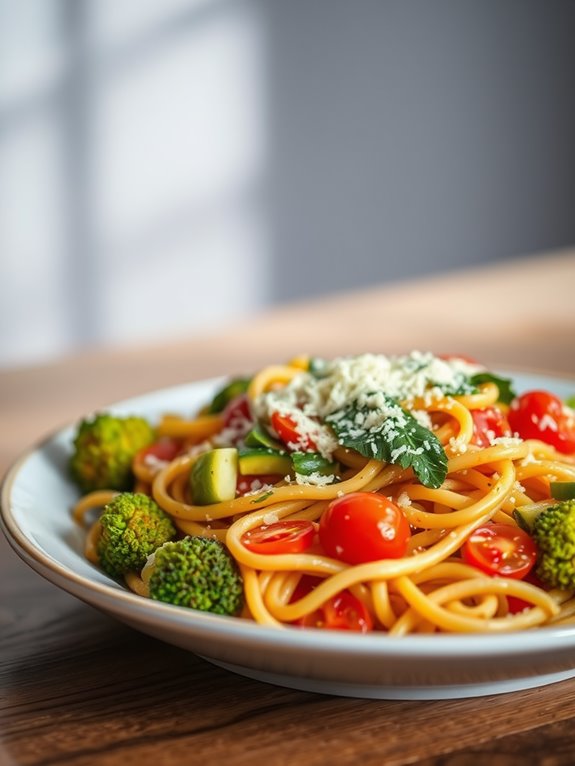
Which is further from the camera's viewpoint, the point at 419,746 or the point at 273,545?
the point at 273,545

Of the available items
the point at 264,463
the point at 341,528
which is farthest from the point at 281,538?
the point at 264,463

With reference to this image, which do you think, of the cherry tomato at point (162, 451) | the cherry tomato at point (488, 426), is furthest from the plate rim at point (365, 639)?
the cherry tomato at point (162, 451)

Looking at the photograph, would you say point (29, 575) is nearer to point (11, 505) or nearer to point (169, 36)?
point (11, 505)

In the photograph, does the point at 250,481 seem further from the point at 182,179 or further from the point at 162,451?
the point at 182,179

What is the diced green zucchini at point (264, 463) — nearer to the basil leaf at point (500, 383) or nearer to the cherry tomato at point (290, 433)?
the cherry tomato at point (290, 433)

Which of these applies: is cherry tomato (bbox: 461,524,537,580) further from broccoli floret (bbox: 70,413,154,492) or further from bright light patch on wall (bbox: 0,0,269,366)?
bright light patch on wall (bbox: 0,0,269,366)

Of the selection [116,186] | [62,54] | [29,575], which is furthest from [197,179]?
[29,575]
